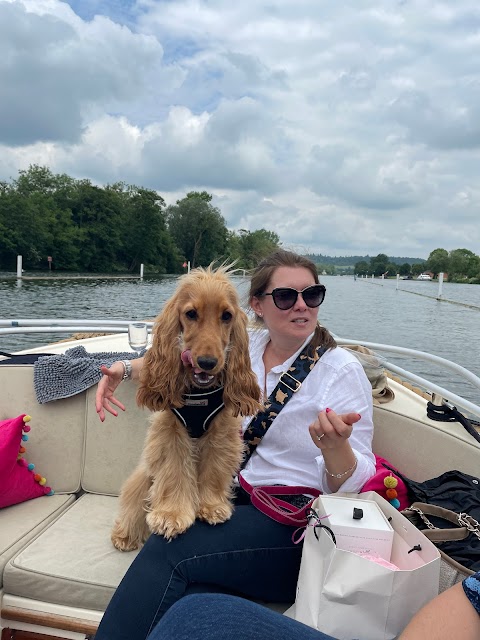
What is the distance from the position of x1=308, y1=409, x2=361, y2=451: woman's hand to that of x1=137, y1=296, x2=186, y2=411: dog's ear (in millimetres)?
627

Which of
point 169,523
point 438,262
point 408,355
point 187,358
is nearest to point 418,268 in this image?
point 438,262

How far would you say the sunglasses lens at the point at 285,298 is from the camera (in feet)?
7.46

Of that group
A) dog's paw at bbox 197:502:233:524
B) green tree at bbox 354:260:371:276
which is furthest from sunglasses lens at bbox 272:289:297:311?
green tree at bbox 354:260:371:276

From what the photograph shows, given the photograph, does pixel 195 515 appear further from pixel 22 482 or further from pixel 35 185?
pixel 35 185

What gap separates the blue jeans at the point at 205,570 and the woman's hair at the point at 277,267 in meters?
0.88

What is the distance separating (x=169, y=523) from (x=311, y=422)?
0.73 metres

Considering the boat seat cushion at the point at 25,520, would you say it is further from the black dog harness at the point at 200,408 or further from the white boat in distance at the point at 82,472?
the black dog harness at the point at 200,408

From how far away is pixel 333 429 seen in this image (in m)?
1.74

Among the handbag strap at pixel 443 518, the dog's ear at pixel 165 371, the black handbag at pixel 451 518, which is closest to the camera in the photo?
the black handbag at pixel 451 518

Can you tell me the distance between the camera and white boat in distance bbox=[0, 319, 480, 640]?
88.1 inches

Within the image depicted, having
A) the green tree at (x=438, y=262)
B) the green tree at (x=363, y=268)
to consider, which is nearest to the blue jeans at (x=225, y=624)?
the green tree at (x=438, y=262)

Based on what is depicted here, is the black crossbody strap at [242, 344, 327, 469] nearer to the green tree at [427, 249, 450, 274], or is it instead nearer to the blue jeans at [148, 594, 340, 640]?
the blue jeans at [148, 594, 340, 640]

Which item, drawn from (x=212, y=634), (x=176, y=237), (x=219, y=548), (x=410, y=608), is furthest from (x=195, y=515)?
(x=176, y=237)

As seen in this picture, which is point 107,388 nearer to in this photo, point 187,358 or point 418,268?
point 187,358
